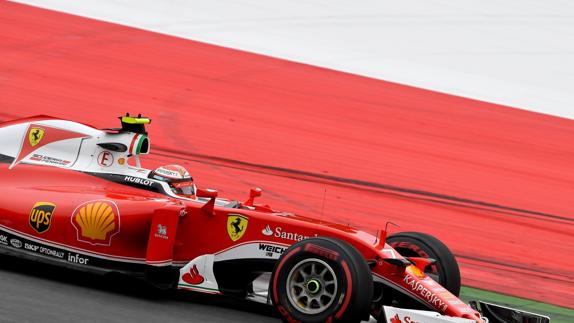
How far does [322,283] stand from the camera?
7.86 meters

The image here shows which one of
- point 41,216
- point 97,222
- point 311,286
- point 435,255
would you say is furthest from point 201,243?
point 435,255

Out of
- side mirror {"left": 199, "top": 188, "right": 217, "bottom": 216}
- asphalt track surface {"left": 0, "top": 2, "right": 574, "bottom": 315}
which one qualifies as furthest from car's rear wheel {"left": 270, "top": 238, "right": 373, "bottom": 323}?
asphalt track surface {"left": 0, "top": 2, "right": 574, "bottom": 315}

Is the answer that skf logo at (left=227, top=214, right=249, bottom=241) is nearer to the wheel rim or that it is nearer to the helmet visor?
the wheel rim

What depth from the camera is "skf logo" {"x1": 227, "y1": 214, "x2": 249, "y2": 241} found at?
8547mm

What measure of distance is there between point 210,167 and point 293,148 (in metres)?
2.83

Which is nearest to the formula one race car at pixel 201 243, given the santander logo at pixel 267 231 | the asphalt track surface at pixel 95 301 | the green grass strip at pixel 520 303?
the santander logo at pixel 267 231

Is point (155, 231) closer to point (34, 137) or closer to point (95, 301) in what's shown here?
point (95, 301)

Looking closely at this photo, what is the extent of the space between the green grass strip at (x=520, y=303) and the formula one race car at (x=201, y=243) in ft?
6.52

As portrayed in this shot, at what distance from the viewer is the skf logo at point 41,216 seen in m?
8.88

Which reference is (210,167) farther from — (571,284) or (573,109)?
(573,109)

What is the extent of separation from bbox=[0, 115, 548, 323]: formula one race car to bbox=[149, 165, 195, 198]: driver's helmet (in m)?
0.01

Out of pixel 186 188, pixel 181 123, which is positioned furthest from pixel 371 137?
pixel 186 188

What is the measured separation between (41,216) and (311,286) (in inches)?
102

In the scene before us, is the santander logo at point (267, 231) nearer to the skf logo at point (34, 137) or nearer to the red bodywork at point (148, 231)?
the red bodywork at point (148, 231)
